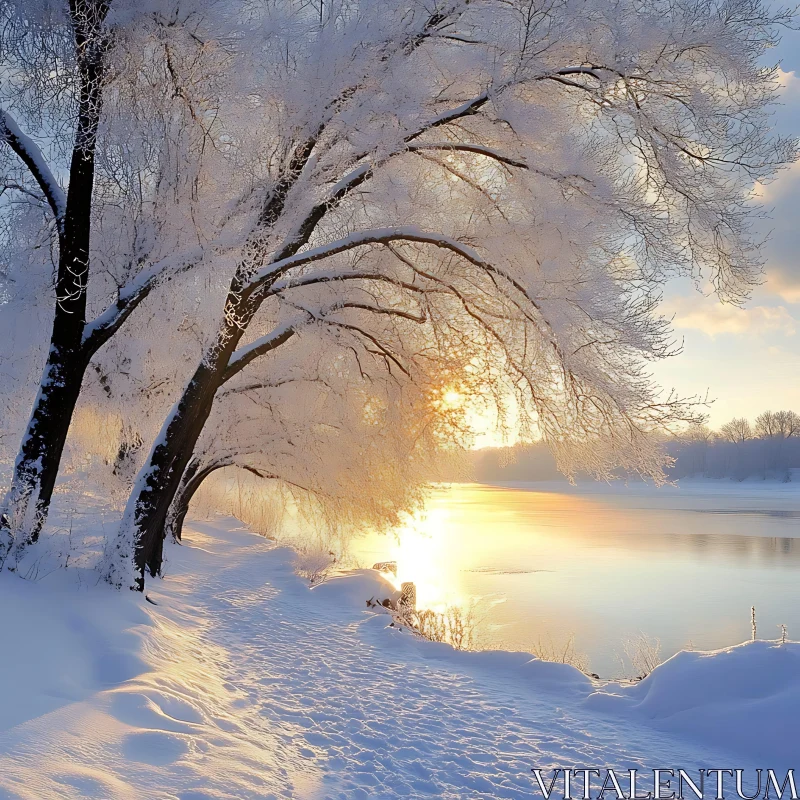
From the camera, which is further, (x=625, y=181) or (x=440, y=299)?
(x=440, y=299)

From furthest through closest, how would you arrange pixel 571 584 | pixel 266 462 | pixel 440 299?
pixel 571 584 → pixel 266 462 → pixel 440 299

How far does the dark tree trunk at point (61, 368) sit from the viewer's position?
673cm

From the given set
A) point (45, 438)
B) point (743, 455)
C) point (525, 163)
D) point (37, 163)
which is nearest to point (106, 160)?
point (37, 163)

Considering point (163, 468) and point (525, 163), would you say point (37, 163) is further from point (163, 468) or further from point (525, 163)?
point (525, 163)

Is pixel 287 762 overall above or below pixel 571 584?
above

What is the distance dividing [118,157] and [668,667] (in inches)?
292

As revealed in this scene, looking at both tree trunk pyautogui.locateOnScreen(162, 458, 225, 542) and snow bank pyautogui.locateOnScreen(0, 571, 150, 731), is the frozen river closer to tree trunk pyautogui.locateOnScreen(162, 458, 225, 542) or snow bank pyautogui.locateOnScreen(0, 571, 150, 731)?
tree trunk pyautogui.locateOnScreen(162, 458, 225, 542)

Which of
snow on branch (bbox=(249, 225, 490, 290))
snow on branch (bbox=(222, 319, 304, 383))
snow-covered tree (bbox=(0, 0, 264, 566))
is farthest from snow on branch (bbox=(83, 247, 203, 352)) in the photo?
snow on branch (bbox=(222, 319, 304, 383))

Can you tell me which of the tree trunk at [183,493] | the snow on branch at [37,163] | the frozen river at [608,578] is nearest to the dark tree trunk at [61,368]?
the snow on branch at [37,163]

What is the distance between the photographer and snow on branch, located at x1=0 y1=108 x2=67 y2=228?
7.21m

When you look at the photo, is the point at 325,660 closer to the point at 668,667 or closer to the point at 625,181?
the point at 668,667

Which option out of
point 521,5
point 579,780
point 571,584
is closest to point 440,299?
point 521,5

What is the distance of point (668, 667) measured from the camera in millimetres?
5883

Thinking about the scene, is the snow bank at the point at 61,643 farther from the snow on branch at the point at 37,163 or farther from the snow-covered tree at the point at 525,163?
the snow on branch at the point at 37,163
